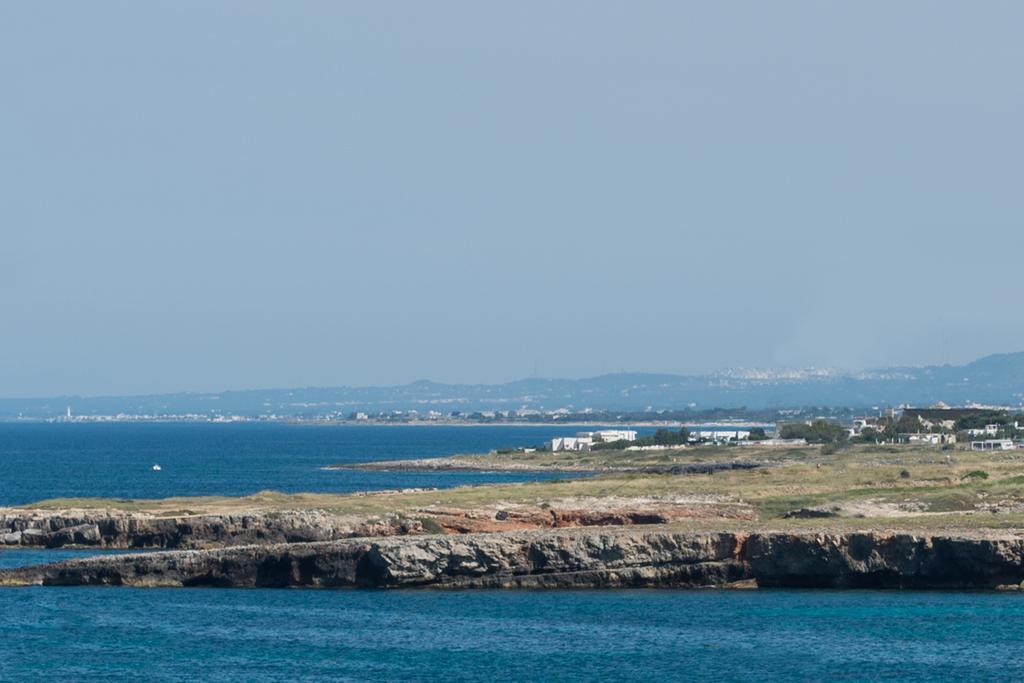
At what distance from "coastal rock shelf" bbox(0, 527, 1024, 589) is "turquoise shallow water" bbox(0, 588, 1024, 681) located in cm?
118

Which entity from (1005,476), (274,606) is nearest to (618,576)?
(274,606)

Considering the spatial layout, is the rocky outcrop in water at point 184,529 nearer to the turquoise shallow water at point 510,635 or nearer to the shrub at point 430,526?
the shrub at point 430,526

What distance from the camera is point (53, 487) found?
4729 inches

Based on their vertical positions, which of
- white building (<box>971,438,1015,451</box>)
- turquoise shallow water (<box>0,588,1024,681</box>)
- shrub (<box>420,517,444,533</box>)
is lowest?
turquoise shallow water (<box>0,588,1024,681</box>)

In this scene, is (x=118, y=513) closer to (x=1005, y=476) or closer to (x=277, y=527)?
(x=277, y=527)

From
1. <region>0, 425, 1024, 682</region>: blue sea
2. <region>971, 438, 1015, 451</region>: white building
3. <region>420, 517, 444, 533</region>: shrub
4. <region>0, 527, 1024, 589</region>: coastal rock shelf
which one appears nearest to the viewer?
<region>0, 425, 1024, 682</region>: blue sea

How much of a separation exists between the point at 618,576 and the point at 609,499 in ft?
80.2

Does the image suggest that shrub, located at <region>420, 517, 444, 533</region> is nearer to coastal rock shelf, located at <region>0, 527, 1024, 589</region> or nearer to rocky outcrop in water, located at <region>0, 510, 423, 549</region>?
rocky outcrop in water, located at <region>0, 510, 423, 549</region>

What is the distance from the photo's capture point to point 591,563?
55250mm

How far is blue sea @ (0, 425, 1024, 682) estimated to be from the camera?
4153 cm

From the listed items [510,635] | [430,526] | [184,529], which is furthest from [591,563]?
[184,529]

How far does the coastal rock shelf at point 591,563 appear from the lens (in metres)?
53.0

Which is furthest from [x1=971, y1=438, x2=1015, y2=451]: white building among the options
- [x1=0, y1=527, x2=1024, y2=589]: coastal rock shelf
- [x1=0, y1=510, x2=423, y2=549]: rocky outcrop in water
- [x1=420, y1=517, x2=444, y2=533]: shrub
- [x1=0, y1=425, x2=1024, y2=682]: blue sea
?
[x1=0, y1=425, x2=1024, y2=682]: blue sea

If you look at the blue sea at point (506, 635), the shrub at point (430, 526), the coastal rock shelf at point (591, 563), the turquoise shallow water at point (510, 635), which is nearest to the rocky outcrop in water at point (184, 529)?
the shrub at point (430, 526)
